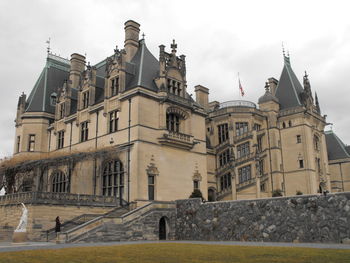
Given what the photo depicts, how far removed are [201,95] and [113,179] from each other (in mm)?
22086

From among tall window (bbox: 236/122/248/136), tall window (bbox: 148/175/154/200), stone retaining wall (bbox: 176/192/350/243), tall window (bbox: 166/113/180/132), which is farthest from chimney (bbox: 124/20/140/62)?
stone retaining wall (bbox: 176/192/350/243)

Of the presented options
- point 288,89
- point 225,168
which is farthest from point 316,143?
point 225,168

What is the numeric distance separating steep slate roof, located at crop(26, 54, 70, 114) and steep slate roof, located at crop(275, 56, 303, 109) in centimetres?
3137

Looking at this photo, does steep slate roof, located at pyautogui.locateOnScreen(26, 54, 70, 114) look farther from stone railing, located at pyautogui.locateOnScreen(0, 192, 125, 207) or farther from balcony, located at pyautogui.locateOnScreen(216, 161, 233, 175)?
balcony, located at pyautogui.locateOnScreen(216, 161, 233, 175)

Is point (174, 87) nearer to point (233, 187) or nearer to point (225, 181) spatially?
point (233, 187)

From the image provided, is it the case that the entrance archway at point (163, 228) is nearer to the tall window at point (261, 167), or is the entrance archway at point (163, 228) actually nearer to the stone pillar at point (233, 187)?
the stone pillar at point (233, 187)

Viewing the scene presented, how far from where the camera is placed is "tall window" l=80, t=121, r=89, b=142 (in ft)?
131

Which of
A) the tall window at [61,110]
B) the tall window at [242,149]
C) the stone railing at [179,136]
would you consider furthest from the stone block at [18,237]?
the tall window at [242,149]

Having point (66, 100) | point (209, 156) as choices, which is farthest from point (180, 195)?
point (66, 100)

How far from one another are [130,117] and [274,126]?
24355 millimetres

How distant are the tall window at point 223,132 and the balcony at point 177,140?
14155 millimetres

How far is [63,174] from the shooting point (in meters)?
41.2

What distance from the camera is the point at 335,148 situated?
6262cm

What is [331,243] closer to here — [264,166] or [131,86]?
[131,86]
